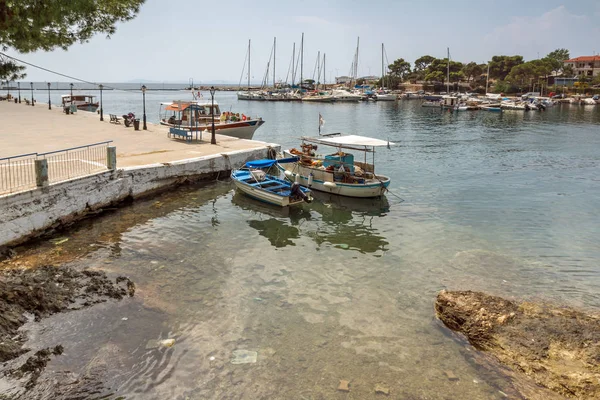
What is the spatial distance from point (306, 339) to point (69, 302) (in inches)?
222

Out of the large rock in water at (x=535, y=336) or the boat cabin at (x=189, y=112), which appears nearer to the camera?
the large rock in water at (x=535, y=336)

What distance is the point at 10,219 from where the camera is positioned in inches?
533

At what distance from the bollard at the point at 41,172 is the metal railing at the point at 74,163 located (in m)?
0.44

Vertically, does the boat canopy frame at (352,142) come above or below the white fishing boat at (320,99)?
below

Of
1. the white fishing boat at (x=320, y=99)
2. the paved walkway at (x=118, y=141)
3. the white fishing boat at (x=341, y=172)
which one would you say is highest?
the white fishing boat at (x=320, y=99)

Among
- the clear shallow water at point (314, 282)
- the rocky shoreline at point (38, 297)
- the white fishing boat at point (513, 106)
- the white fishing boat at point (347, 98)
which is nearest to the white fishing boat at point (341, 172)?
the clear shallow water at point (314, 282)

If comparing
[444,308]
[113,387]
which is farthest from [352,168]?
[113,387]

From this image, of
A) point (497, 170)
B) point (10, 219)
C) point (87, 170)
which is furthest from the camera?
point (497, 170)

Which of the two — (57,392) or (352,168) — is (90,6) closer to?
(57,392)

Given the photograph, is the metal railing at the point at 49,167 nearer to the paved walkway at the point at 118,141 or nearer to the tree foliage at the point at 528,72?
the paved walkway at the point at 118,141

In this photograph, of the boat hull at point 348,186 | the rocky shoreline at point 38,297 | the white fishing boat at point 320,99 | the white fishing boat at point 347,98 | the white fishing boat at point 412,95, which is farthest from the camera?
the white fishing boat at point 412,95

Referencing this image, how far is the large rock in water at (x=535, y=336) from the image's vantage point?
812 cm

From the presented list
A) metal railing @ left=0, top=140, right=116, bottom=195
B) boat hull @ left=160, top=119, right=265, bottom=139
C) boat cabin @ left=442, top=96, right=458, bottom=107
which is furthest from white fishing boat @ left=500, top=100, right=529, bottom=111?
metal railing @ left=0, top=140, right=116, bottom=195

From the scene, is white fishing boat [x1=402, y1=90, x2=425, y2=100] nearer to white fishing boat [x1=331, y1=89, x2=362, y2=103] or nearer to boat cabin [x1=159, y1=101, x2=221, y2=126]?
white fishing boat [x1=331, y1=89, x2=362, y2=103]
